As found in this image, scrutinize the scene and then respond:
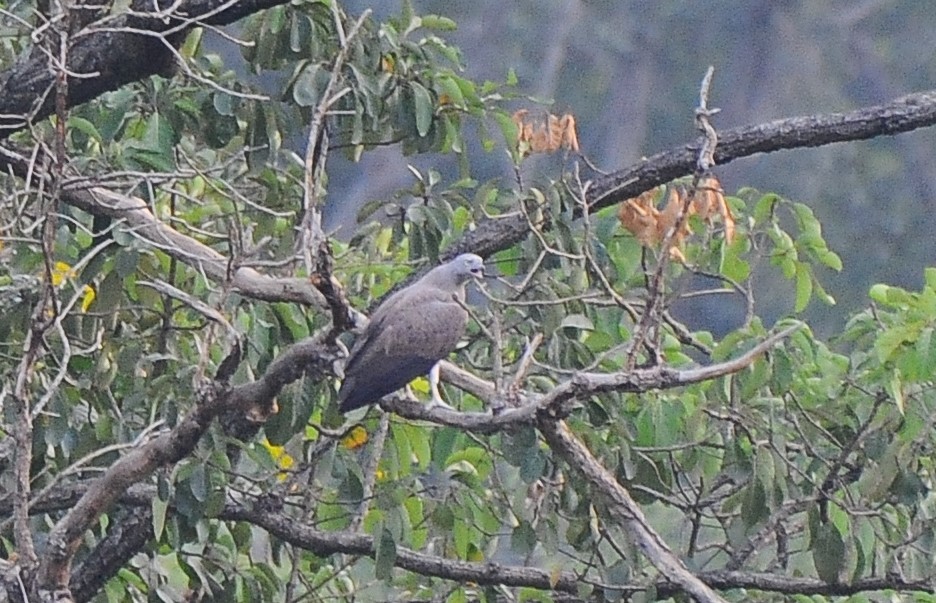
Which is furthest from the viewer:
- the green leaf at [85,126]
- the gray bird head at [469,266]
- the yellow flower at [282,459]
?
the yellow flower at [282,459]

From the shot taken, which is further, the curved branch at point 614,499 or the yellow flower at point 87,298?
the yellow flower at point 87,298

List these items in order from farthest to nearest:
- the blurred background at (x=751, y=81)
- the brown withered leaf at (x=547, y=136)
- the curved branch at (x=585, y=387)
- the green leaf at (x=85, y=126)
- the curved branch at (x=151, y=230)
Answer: the blurred background at (x=751, y=81), the brown withered leaf at (x=547, y=136), the green leaf at (x=85, y=126), the curved branch at (x=151, y=230), the curved branch at (x=585, y=387)

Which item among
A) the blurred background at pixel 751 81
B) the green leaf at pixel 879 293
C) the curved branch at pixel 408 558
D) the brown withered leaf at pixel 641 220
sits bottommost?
the curved branch at pixel 408 558

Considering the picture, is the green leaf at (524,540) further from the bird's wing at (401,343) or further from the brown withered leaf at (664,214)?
the brown withered leaf at (664,214)

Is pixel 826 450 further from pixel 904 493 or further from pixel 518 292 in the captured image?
pixel 518 292

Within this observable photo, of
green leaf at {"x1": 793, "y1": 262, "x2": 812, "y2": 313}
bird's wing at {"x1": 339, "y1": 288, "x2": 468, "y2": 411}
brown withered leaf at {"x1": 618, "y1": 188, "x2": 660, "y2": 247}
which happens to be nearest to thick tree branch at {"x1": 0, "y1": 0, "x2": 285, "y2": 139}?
bird's wing at {"x1": 339, "y1": 288, "x2": 468, "y2": 411}

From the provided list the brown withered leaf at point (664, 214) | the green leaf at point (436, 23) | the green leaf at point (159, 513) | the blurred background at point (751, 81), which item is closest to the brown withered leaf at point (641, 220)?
the brown withered leaf at point (664, 214)

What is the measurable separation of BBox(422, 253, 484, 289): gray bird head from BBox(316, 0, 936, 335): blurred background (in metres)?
12.1

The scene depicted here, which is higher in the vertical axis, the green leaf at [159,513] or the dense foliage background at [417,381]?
the dense foliage background at [417,381]

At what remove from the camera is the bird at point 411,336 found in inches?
192

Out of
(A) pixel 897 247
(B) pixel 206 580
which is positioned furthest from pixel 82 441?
(A) pixel 897 247

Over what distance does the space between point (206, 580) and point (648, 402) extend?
129cm

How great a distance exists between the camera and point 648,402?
4.95 m

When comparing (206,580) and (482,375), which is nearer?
(206,580)
